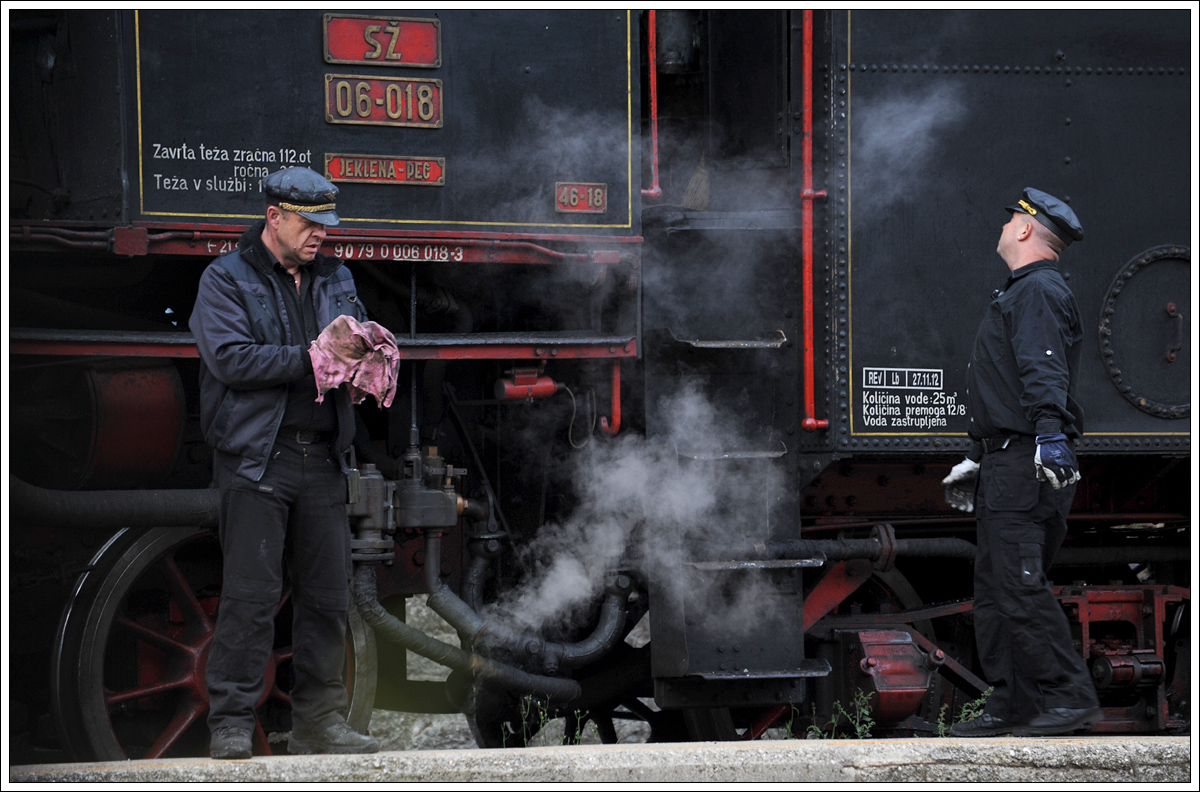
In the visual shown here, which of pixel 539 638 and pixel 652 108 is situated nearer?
pixel 652 108

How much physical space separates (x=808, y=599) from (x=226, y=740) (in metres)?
2.42

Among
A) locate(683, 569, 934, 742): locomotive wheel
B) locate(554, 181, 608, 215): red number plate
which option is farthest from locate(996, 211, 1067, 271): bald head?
locate(683, 569, 934, 742): locomotive wheel

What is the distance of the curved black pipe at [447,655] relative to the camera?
402cm

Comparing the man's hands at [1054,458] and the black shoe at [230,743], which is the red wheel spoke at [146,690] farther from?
the man's hands at [1054,458]

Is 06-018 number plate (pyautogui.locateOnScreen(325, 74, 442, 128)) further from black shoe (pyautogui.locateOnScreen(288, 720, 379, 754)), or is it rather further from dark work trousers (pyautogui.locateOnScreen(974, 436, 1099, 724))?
dark work trousers (pyautogui.locateOnScreen(974, 436, 1099, 724))

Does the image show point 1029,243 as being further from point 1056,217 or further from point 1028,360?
point 1028,360

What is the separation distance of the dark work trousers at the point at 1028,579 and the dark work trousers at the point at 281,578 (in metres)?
2.11

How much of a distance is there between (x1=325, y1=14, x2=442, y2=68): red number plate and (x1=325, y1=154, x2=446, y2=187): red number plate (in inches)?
12.7

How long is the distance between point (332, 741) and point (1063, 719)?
2.31 metres

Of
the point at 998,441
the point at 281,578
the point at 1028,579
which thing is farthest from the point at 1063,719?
the point at 281,578

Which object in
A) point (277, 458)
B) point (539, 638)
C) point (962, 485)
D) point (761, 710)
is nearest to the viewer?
point (277, 458)

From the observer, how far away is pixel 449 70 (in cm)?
402

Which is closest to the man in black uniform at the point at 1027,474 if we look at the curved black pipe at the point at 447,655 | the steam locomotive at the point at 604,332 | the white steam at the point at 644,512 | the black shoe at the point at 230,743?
the steam locomotive at the point at 604,332

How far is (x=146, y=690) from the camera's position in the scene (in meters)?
4.02
